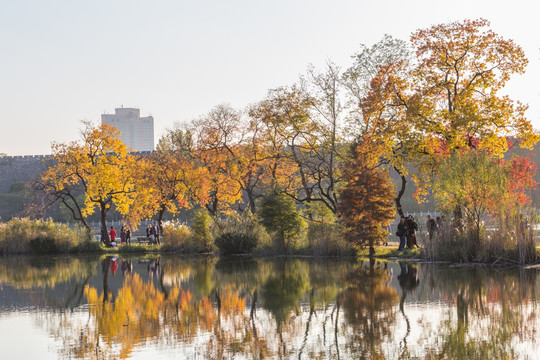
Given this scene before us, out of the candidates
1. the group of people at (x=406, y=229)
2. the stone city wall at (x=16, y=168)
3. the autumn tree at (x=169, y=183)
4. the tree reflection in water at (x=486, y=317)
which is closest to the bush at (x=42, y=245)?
the autumn tree at (x=169, y=183)

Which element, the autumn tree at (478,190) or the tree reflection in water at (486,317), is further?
the autumn tree at (478,190)

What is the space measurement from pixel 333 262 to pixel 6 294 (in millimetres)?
10787

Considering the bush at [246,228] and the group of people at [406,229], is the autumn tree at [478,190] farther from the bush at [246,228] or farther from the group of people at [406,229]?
the bush at [246,228]

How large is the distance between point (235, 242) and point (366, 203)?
7.21m

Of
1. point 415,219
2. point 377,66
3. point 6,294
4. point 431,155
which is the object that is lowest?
point 6,294

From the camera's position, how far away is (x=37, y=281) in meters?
20.3

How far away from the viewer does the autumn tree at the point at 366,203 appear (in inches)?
974

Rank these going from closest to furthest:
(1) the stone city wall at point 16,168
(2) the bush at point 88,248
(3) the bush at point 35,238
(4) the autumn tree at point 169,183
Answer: (3) the bush at point 35,238 < (2) the bush at point 88,248 < (4) the autumn tree at point 169,183 < (1) the stone city wall at point 16,168

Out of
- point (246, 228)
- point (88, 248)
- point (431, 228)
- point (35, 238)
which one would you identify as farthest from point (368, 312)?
point (35, 238)

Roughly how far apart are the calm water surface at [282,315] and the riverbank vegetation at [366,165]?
2.99 metres

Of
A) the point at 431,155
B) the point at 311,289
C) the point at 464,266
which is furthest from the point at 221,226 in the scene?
the point at 311,289

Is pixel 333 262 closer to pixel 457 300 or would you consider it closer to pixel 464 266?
pixel 464 266

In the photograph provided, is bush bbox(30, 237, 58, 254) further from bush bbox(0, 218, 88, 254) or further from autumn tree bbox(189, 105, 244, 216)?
autumn tree bbox(189, 105, 244, 216)

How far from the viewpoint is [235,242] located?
29844 millimetres
